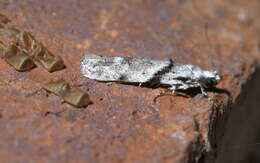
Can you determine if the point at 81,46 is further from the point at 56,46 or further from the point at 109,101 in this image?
the point at 109,101

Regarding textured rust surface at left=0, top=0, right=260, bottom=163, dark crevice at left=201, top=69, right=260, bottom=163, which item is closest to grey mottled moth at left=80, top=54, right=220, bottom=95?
textured rust surface at left=0, top=0, right=260, bottom=163

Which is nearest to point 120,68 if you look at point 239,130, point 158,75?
point 158,75

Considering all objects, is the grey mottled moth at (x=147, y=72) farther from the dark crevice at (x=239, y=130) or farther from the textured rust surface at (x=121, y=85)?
the dark crevice at (x=239, y=130)

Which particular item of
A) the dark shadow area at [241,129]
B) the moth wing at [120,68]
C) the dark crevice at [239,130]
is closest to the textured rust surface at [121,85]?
the moth wing at [120,68]

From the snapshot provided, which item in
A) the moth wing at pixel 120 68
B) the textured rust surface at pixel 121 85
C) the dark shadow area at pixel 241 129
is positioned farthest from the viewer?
the dark shadow area at pixel 241 129

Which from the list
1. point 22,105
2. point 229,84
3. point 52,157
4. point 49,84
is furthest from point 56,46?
point 229,84
